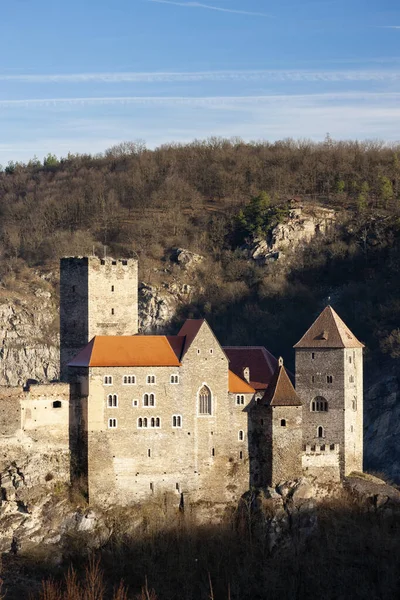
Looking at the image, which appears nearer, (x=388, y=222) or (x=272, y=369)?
(x=272, y=369)

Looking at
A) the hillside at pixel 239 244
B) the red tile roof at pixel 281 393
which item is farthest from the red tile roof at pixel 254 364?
the hillside at pixel 239 244

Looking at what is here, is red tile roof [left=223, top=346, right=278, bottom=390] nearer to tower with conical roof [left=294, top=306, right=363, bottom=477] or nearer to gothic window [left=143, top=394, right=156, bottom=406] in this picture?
tower with conical roof [left=294, top=306, right=363, bottom=477]

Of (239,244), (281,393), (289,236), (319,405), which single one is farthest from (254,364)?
(239,244)

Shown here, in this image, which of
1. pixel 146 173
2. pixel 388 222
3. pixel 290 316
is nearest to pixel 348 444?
pixel 290 316

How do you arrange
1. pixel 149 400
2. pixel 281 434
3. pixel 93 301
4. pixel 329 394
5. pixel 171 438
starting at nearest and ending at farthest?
pixel 149 400 < pixel 171 438 < pixel 281 434 < pixel 329 394 < pixel 93 301

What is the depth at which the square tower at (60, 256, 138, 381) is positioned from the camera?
84.9 metres

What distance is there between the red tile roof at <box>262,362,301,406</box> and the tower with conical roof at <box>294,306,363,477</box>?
1088 millimetres

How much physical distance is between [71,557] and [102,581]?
96.5 inches

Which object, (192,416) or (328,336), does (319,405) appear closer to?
(328,336)

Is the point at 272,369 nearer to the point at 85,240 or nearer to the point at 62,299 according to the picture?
the point at 62,299

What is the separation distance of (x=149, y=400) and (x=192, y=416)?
227cm

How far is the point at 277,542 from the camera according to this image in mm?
79438

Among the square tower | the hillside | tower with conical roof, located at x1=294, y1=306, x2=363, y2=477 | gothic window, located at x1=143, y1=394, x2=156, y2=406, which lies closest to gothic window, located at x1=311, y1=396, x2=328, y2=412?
tower with conical roof, located at x1=294, y1=306, x2=363, y2=477

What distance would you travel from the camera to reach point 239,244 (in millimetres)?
120500
